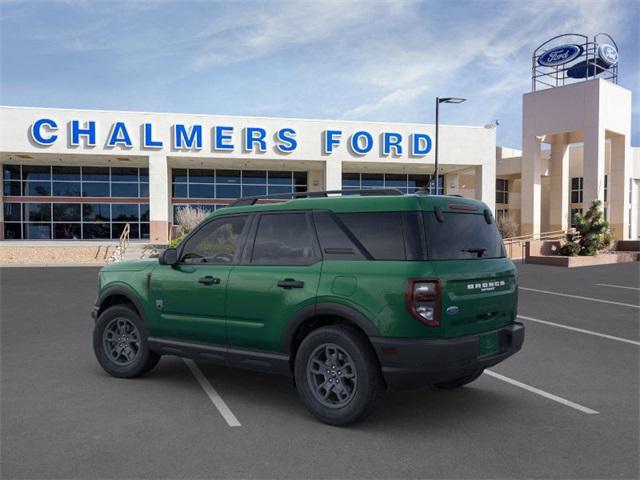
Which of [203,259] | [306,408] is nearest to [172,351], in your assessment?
[203,259]

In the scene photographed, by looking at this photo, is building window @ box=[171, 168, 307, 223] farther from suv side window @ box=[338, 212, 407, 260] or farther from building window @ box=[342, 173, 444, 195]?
suv side window @ box=[338, 212, 407, 260]

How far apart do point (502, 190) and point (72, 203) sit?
110 feet

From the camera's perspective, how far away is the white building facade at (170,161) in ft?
102

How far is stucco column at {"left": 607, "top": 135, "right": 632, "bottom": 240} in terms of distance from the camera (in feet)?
117

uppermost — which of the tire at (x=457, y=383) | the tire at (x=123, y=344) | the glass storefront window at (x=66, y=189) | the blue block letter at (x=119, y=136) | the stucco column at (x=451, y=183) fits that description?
the blue block letter at (x=119, y=136)

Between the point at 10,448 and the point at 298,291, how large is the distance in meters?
2.48

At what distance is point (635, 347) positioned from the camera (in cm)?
784

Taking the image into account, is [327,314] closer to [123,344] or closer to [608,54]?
[123,344]

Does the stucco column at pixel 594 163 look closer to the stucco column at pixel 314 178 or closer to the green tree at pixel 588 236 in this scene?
the green tree at pixel 588 236

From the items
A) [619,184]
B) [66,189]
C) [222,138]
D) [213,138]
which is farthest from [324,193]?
[619,184]

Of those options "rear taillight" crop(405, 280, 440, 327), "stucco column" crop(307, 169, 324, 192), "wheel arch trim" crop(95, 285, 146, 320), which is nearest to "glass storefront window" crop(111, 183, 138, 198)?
"stucco column" crop(307, 169, 324, 192)

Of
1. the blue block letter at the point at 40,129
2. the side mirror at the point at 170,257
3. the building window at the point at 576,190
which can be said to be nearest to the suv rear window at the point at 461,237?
the side mirror at the point at 170,257

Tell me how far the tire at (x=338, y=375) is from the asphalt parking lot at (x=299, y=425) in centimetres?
17

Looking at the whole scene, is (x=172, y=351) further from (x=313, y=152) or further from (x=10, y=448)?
(x=313, y=152)
